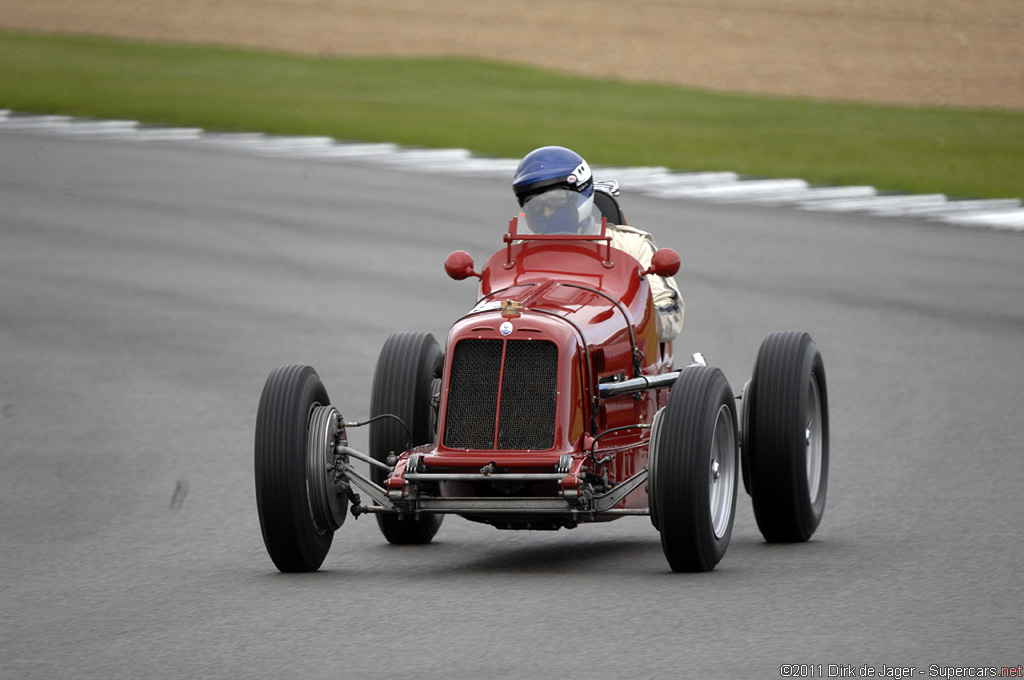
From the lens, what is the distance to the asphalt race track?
5.68 m

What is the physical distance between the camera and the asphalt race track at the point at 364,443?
568 centimetres

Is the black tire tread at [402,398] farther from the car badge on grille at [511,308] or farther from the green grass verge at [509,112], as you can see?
the green grass verge at [509,112]

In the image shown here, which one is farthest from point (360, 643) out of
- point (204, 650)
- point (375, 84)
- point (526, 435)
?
point (375, 84)

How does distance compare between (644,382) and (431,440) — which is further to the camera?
(431,440)

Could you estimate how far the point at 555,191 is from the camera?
8.19 m

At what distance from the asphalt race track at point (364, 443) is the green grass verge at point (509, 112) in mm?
4079

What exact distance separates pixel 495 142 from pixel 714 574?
20.6m

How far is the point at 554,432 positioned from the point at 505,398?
269 millimetres

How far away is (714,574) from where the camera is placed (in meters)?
6.76

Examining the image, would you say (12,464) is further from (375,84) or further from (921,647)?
(375,84)

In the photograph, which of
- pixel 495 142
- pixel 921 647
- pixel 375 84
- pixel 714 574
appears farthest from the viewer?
pixel 375 84

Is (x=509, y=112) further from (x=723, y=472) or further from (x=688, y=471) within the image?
(x=688, y=471)

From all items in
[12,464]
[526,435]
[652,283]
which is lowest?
[12,464]

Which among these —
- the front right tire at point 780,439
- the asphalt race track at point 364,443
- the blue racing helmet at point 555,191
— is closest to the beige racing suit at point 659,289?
the blue racing helmet at point 555,191
